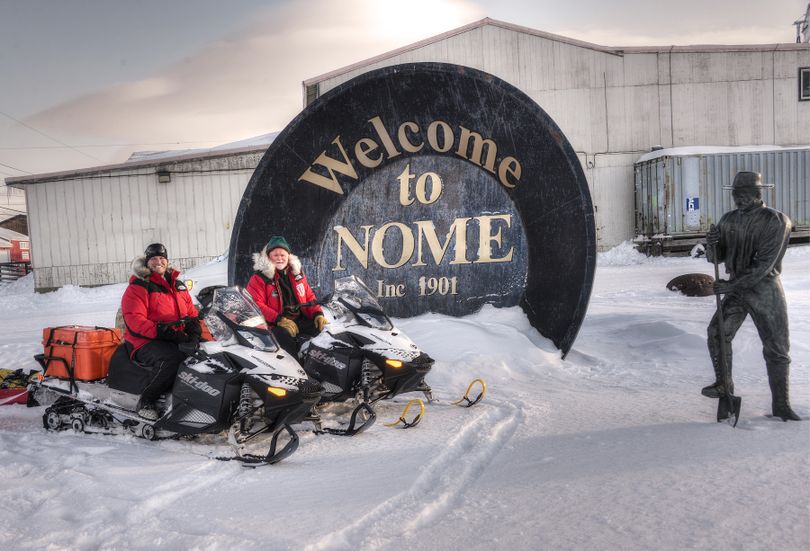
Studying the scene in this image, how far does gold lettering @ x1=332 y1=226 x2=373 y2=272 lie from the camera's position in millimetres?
8641

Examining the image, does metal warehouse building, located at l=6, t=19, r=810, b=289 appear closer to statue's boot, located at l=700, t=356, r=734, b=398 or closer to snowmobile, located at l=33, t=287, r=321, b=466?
statue's boot, located at l=700, t=356, r=734, b=398

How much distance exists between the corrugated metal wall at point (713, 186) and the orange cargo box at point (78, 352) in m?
17.5

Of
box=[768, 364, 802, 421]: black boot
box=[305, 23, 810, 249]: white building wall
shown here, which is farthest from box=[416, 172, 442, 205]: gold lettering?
box=[305, 23, 810, 249]: white building wall

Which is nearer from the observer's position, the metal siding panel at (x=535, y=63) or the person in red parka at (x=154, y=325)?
the person in red parka at (x=154, y=325)

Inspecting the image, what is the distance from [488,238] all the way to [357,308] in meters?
3.36

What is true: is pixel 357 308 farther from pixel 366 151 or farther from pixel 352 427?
pixel 366 151

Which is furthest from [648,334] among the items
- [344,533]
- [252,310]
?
[344,533]

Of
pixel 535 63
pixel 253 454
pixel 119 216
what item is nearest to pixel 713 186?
pixel 535 63

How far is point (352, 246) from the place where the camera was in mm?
8680

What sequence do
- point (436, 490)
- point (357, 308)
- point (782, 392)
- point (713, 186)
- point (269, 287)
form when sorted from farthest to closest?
point (713, 186), point (269, 287), point (357, 308), point (782, 392), point (436, 490)

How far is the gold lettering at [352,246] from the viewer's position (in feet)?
28.3

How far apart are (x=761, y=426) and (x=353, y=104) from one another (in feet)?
19.8

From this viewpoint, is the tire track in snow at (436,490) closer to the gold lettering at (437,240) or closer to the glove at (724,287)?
the glove at (724,287)

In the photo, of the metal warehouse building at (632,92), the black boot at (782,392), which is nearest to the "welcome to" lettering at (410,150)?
the black boot at (782,392)
